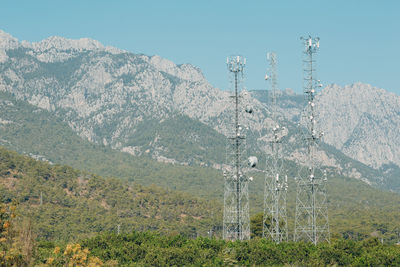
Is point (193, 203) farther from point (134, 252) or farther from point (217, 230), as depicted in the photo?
point (134, 252)

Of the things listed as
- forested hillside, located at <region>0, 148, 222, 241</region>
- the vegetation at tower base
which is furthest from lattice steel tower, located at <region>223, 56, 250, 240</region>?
forested hillside, located at <region>0, 148, 222, 241</region>

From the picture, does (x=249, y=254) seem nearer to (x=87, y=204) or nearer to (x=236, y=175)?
(x=236, y=175)

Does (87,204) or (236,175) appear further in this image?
(87,204)

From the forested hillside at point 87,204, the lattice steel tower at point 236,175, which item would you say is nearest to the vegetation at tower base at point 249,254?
the lattice steel tower at point 236,175

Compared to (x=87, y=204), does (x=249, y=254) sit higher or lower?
lower

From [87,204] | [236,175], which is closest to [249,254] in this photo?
[236,175]

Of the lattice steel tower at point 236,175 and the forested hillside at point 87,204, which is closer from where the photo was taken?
the lattice steel tower at point 236,175

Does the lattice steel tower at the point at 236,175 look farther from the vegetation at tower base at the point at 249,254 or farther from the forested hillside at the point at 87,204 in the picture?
the forested hillside at the point at 87,204

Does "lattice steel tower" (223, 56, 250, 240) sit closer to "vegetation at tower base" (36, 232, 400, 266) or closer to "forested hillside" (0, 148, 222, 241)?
"vegetation at tower base" (36, 232, 400, 266)

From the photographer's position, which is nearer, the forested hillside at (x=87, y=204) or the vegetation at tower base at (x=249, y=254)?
the vegetation at tower base at (x=249, y=254)

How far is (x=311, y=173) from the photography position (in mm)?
66812

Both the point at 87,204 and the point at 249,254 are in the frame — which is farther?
the point at 87,204

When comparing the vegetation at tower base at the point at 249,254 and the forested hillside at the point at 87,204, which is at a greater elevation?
the forested hillside at the point at 87,204

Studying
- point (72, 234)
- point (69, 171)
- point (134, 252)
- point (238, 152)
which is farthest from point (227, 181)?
point (69, 171)
